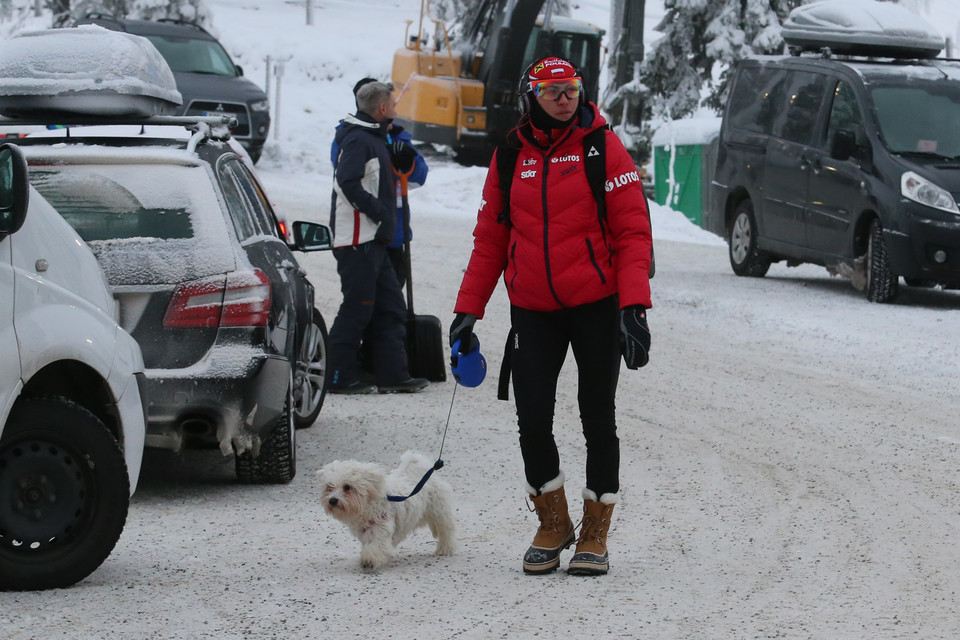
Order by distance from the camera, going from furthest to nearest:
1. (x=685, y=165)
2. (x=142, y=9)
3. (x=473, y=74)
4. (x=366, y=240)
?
(x=142, y=9), (x=473, y=74), (x=685, y=165), (x=366, y=240)

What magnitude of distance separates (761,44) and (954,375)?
71.2 ft

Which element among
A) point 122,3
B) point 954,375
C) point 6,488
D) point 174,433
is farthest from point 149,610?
point 122,3

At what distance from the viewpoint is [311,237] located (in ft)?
28.2

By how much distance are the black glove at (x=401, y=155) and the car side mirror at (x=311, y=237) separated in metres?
1.59

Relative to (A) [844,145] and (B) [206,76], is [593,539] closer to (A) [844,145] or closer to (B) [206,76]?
(A) [844,145]

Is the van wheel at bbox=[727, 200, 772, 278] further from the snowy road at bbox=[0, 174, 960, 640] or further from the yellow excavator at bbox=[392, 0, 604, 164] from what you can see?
the yellow excavator at bbox=[392, 0, 604, 164]

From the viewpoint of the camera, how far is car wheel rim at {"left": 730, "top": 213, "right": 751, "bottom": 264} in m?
16.5

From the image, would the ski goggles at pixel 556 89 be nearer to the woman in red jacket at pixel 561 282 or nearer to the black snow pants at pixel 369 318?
the woman in red jacket at pixel 561 282

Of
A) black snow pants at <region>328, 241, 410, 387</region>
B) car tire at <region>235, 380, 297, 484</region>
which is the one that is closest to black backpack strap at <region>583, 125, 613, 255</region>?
car tire at <region>235, 380, 297, 484</region>

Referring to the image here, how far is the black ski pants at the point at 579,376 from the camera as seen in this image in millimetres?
5633

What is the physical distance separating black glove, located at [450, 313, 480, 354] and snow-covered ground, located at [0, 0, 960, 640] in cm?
83

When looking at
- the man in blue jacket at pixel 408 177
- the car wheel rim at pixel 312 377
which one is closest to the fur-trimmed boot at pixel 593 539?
A: the car wheel rim at pixel 312 377

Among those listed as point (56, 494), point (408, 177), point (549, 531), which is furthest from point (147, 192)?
point (408, 177)

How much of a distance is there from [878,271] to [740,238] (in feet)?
9.30
